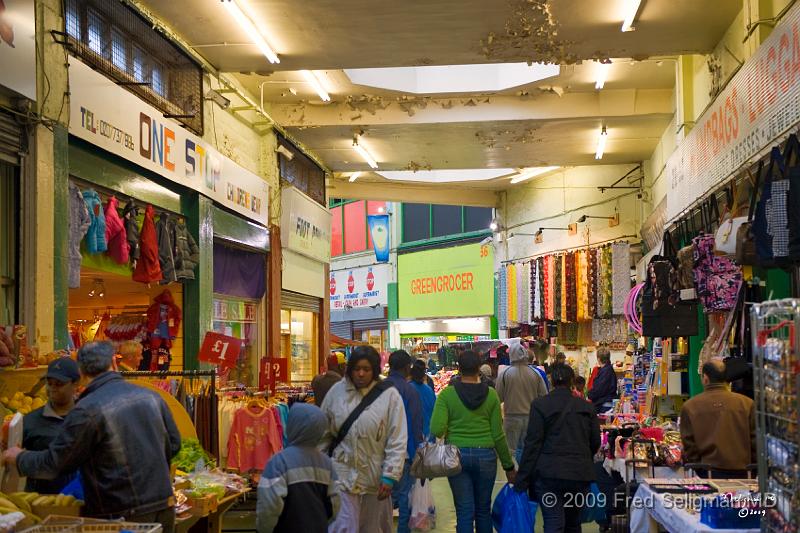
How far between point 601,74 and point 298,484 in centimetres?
928

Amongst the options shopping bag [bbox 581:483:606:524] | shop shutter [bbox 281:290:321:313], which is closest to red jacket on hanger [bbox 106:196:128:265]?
shopping bag [bbox 581:483:606:524]

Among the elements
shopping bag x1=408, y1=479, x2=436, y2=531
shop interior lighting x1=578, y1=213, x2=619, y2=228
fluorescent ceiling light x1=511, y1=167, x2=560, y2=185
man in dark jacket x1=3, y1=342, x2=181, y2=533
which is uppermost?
fluorescent ceiling light x1=511, y1=167, x2=560, y2=185

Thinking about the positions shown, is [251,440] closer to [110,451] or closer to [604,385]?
[110,451]

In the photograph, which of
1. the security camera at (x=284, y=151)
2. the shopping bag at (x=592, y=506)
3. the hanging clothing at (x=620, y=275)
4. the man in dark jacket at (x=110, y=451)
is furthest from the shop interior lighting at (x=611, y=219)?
the man in dark jacket at (x=110, y=451)

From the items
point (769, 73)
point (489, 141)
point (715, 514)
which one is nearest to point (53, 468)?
point (715, 514)

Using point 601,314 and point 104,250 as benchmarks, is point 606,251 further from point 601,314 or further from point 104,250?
point 104,250

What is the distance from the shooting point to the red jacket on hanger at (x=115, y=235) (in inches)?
342

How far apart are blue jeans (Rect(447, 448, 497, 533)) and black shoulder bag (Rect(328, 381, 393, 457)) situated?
1.40 meters

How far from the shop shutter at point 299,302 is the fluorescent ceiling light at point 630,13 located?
751cm

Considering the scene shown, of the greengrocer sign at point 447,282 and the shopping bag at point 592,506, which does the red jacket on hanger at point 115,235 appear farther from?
the greengrocer sign at point 447,282

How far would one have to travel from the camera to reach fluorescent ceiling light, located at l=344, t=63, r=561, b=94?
1304 centimetres

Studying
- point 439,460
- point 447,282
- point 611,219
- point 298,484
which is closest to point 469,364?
point 439,460

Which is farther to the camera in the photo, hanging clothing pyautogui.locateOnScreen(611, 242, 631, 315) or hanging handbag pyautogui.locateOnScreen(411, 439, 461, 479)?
hanging clothing pyautogui.locateOnScreen(611, 242, 631, 315)

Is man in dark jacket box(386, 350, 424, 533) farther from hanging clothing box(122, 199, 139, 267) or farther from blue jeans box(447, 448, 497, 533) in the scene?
hanging clothing box(122, 199, 139, 267)
